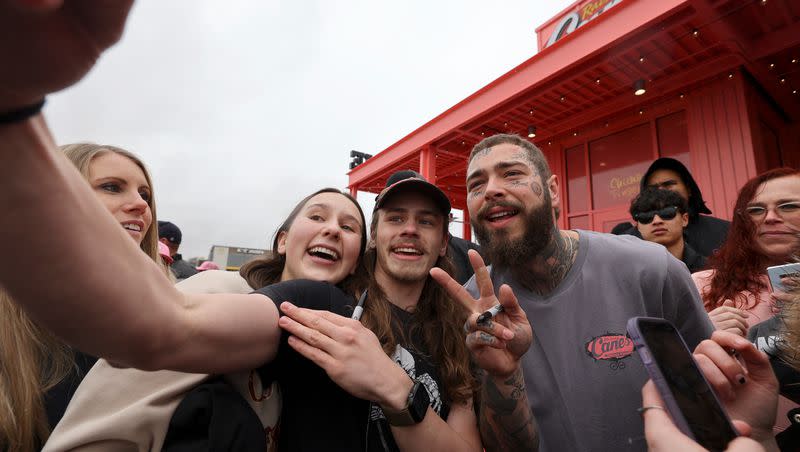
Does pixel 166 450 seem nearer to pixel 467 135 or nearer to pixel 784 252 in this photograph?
pixel 784 252

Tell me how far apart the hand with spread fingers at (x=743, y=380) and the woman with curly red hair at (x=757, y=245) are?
1.15 metres

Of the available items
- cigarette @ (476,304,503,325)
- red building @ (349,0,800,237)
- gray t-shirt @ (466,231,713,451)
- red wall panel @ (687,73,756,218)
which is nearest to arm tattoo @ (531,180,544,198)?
gray t-shirt @ (466,231,713,451)

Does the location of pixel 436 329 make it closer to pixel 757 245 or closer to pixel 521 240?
pixel 521 240

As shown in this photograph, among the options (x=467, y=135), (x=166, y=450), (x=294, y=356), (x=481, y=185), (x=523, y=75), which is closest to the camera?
(x=166, y=450)

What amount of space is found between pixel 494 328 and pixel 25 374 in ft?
5.97

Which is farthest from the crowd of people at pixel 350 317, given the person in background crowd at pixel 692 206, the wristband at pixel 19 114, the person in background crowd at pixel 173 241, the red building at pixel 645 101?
the red building at pixel 645 101

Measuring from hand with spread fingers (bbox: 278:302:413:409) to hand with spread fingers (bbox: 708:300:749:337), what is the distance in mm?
1760

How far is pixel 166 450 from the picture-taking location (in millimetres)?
1005

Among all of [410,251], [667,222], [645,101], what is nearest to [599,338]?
[410,251]

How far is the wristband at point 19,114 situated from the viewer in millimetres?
398

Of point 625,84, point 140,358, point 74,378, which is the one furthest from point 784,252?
point 625,84

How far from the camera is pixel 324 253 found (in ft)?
6.54

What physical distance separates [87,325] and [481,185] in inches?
77.2

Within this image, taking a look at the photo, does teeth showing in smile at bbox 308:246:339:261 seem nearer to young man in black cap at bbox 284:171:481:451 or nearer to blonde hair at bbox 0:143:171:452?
young man in black cap at bbox 284:171:481:451
